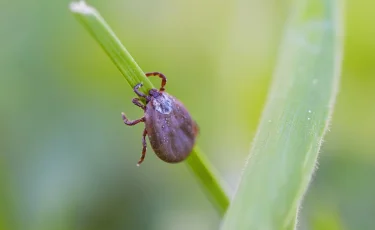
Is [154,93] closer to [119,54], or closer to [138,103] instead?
[138,103]

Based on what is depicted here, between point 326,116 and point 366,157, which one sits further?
point 366,157

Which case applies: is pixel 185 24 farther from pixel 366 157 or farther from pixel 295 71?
pixel 295 71

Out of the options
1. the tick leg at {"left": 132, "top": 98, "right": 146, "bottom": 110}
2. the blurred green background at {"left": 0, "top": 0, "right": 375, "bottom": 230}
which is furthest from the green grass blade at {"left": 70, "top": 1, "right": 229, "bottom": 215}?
the blurred green background at {"left": 0, "top": 0, "right": 375, "bottom": 230}

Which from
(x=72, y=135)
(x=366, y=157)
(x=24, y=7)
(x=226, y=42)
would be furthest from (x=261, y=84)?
(x=24, y=7)

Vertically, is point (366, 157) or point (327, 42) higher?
point (327, 42)

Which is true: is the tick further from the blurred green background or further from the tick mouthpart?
the blurred green background

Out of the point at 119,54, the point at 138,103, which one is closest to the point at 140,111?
the point at 138,103
